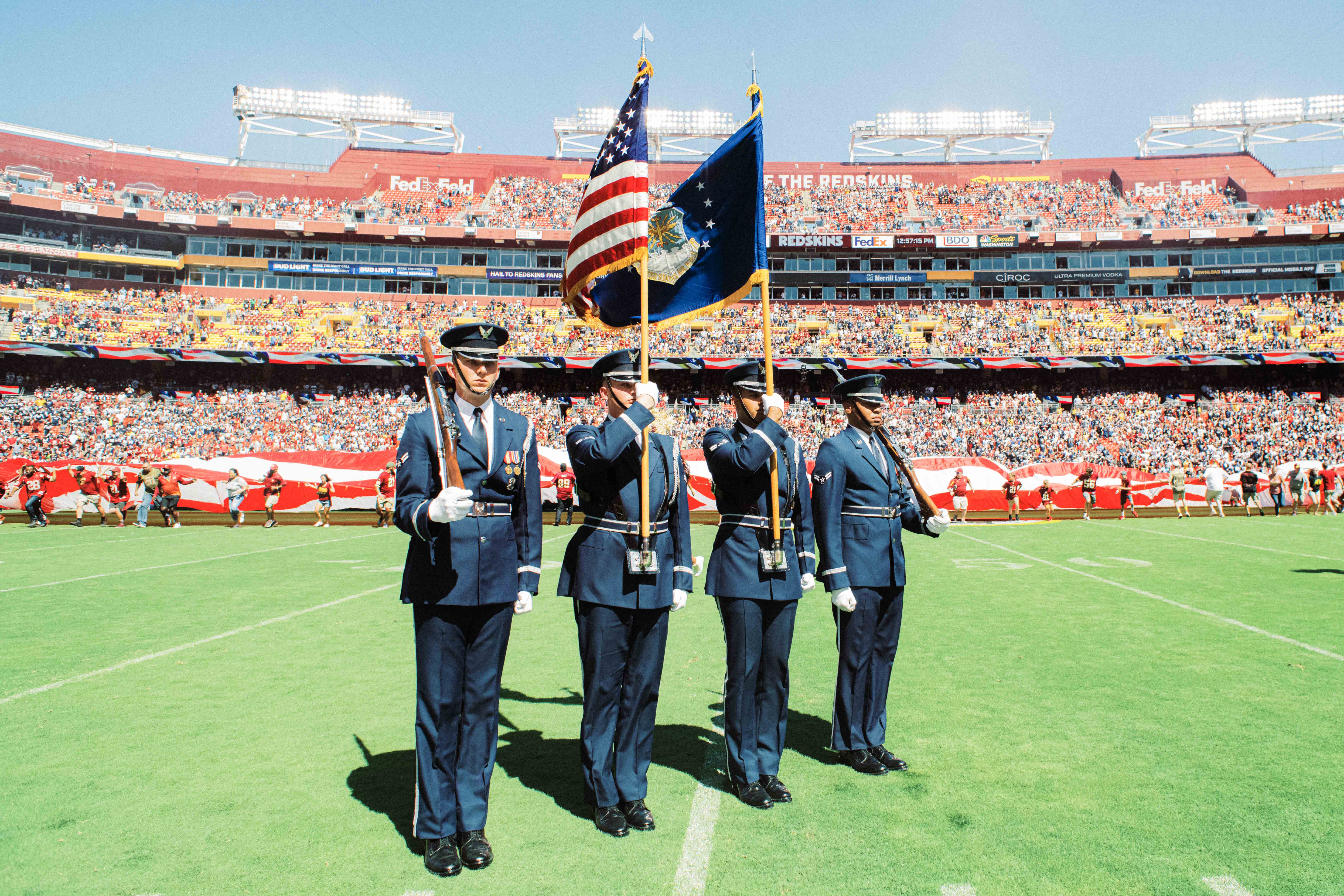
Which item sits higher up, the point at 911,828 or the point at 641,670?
the point at 641,670

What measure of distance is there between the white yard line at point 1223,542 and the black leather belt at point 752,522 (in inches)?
561

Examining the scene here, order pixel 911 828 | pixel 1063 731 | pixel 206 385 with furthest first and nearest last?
pixel 206 385, pixel 1063 731, pixel 911 828

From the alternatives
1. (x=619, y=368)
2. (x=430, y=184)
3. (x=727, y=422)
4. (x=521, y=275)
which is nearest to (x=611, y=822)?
(x=619, y=368)

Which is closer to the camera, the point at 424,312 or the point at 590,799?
the point at 590,799

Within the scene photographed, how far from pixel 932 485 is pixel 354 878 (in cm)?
2803

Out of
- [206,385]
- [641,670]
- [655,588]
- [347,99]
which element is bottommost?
[641,670]

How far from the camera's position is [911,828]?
3934 mm

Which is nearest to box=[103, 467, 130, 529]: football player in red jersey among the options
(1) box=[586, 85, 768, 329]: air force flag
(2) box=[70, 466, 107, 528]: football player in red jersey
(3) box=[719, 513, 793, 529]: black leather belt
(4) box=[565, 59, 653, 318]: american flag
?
(2) box=[70, 466, 107, 528]: football player in red jersey

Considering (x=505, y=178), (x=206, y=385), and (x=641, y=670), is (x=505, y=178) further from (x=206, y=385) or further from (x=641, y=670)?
(x=641, y=670)

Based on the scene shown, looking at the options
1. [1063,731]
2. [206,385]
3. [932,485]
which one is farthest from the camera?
[206,385]

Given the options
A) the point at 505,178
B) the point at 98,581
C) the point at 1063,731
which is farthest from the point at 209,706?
the point at 505,178

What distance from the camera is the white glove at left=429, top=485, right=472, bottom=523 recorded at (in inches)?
137

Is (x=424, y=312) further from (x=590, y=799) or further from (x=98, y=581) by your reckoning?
(x=590, y=799)

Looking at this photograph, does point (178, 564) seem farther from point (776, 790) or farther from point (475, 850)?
point (776, 790)
